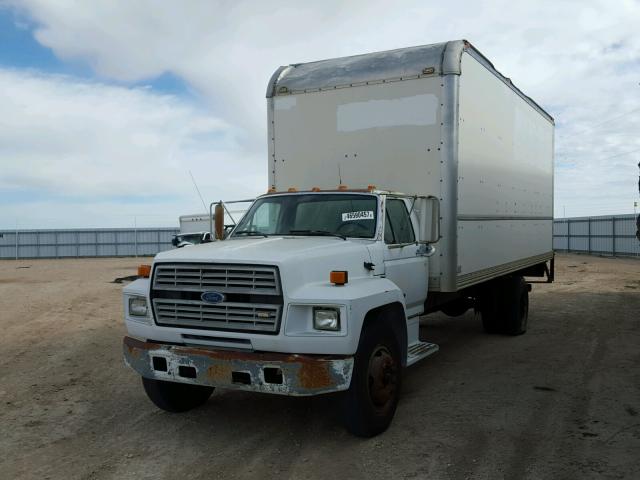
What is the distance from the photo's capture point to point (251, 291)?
4.63 m

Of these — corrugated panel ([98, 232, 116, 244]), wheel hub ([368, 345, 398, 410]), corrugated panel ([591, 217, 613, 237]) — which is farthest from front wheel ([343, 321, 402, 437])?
corrugated panel ([98, 232, 116, 244])

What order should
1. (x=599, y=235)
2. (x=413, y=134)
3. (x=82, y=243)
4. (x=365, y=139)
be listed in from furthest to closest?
(x=82, y=243), (x=599, y=235), (x=365, y=139), (x=413, y=134)

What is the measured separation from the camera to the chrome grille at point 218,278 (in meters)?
4.60

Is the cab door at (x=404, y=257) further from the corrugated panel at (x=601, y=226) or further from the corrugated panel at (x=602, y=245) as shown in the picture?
the corrugated panel at (x=602, y=245)

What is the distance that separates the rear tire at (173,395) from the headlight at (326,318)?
1.85 meters

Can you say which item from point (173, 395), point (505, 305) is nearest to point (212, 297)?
point (173, 395)

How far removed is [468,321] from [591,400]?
5314 mm

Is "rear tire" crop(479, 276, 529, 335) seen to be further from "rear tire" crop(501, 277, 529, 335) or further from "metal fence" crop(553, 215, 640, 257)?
"metal fence" crop(553, 215, 640, 257)

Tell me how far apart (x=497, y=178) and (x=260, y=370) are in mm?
5088

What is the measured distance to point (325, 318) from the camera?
180 inches

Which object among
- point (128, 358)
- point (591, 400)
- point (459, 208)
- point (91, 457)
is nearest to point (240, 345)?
point (128, 358)

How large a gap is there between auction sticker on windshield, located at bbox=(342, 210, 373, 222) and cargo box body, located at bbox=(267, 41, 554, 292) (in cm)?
111

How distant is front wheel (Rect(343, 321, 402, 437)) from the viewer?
4770 millimetres

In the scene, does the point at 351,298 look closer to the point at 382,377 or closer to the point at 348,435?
the point at 382,377
